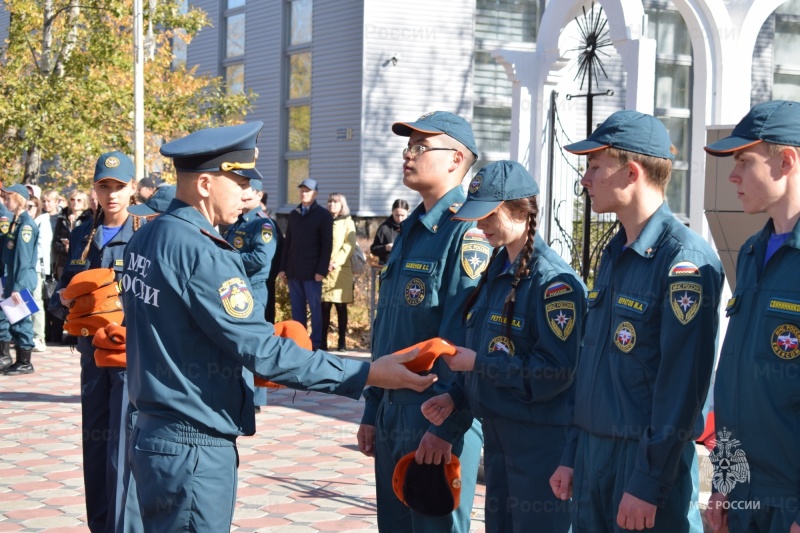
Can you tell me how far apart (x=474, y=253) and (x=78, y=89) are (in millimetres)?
16448

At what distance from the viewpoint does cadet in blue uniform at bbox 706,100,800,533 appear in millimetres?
3336

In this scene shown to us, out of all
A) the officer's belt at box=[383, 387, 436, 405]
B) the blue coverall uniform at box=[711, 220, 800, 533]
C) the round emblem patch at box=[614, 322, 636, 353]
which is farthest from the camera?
the officer's belt at box=[383, 387, 436, 405]

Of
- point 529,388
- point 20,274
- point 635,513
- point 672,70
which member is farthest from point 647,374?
point 672,70

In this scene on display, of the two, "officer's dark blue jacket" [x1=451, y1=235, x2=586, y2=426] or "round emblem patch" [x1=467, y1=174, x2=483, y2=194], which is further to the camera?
"round emblem patch" [x1=467, y1=174, x2=483, y2=194]

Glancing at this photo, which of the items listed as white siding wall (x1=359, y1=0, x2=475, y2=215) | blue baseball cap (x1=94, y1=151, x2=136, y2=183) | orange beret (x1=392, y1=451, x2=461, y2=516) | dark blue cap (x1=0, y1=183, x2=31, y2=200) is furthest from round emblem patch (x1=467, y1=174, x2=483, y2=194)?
white siding wall (x1=359, y1=0, x2=475, y2=215)

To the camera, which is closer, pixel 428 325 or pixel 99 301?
pixel 428 325

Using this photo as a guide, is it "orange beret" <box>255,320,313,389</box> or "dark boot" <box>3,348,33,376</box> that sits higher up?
"orange beret" <box>255,320,313,389</box>

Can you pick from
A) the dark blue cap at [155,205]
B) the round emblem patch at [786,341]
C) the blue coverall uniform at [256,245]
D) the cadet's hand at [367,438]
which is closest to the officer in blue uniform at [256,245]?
the blue coverall uniform at [256,245]

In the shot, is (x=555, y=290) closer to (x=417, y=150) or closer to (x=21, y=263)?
(x=417, y=150)

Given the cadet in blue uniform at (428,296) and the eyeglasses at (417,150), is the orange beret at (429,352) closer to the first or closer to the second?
the cadet in blue uniform at (428,296)

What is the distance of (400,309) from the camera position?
15.4 feet

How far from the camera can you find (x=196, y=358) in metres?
3.83

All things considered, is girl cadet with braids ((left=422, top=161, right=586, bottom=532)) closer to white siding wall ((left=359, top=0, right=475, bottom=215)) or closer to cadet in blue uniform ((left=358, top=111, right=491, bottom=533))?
cadet in blue uniform ((left=358, top=111, right=491, bottom=533))

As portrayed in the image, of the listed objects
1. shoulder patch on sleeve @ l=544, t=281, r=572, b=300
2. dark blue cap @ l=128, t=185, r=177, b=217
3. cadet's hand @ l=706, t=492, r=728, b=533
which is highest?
dark blue cap @ l=128, t=185, r=177, b=217
